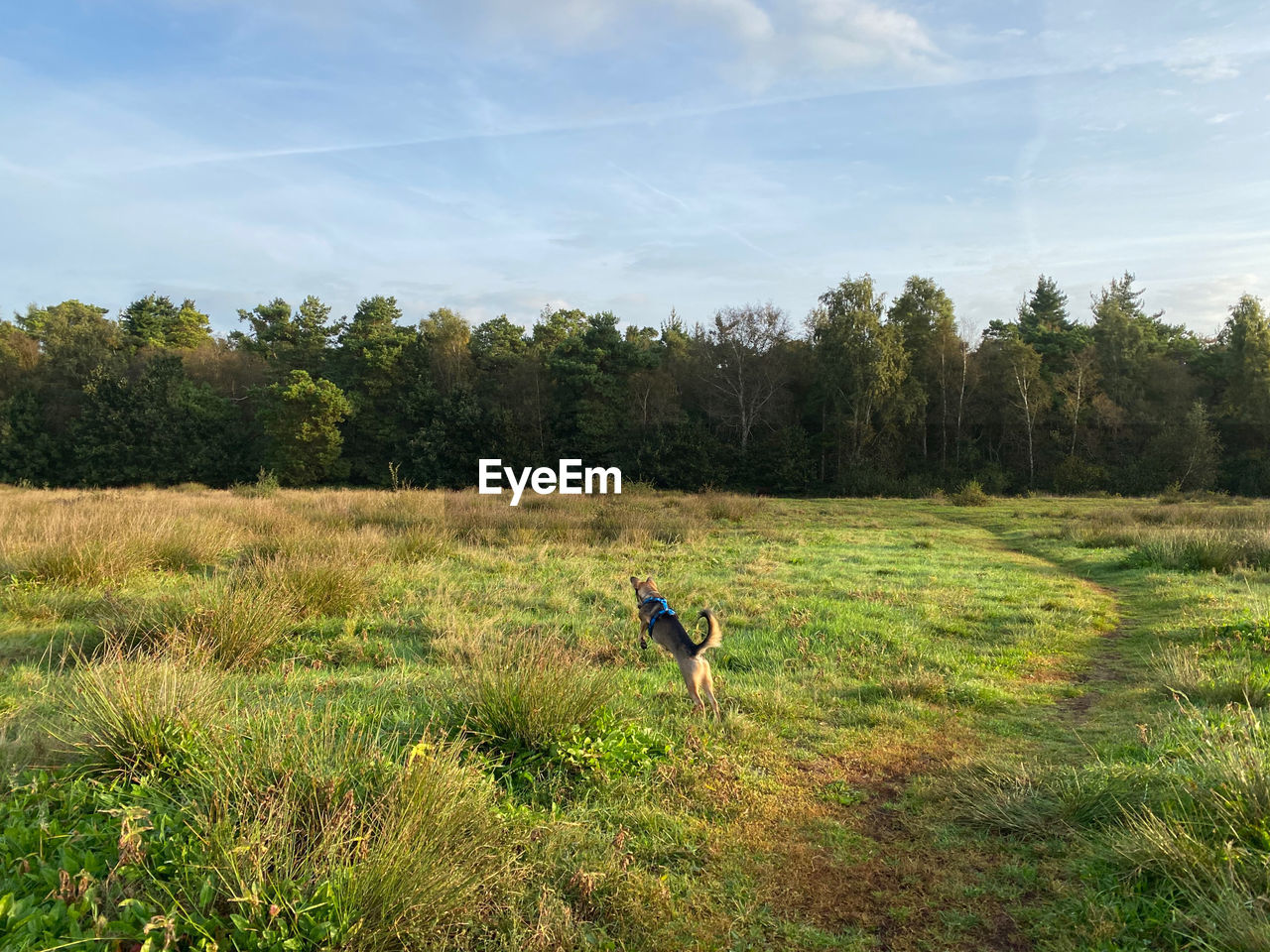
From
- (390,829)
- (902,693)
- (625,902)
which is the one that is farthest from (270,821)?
(902,693)

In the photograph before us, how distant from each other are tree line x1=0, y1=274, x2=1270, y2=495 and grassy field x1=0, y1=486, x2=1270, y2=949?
97.9 ft

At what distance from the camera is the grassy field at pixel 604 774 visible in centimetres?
262

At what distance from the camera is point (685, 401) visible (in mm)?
42938

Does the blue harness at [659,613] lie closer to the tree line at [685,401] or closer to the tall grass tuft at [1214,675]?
the tall grass tuft at [1214,675]

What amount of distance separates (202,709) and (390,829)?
1.82 metres

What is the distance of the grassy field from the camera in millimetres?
2625

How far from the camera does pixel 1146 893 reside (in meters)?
2.86

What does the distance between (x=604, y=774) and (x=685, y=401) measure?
130 ft

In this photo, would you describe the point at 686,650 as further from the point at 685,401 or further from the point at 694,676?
the point at 685,401

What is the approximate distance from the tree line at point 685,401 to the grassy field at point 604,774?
29.8m

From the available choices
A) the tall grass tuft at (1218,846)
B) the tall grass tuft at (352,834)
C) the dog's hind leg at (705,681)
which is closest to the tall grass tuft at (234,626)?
the tall grass tuft at (352,834)

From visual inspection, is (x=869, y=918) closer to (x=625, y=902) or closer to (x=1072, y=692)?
(x=625, y=902)

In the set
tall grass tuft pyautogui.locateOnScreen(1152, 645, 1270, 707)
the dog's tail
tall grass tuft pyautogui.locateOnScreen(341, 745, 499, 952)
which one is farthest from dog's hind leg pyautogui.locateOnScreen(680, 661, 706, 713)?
tall grass tuft pyautogui.locateOnScreen(1152, 645, 1270, 707)

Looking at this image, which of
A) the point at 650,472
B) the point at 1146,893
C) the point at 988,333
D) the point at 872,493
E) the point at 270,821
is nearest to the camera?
the point at 270,821
